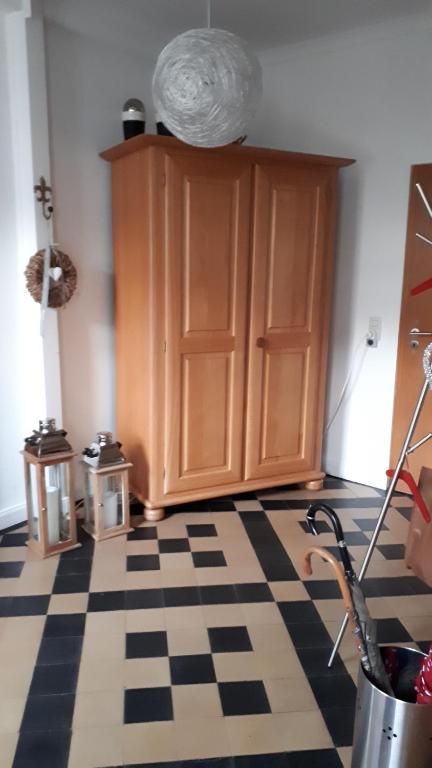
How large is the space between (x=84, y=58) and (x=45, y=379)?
156cm

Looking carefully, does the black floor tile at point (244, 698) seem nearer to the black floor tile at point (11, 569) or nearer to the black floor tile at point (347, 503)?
the black floor tile at point (11, 569)

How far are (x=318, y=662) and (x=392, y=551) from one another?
0.91 meters

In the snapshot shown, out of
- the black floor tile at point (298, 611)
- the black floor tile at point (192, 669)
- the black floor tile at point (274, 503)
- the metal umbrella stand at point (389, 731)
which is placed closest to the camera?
the metal umbrella stand at point (389, 731)

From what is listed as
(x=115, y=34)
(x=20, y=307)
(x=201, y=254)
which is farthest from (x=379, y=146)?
(x=20, y=307)

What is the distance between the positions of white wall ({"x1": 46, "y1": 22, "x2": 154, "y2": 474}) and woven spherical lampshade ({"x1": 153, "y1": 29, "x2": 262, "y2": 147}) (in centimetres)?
142

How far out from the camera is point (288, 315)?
3.11 metres

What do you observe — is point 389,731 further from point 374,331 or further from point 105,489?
point 374,331

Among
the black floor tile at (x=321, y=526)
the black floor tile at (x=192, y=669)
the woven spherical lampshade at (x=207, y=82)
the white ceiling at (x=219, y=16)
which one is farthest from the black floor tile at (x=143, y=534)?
the white ceiling at (x=219, y=16)

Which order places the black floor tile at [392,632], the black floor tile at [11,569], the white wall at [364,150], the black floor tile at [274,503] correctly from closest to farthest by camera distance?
the black floor tile at [392,632] → the black floor tile at [11,569] → the white wall at [364,150] → the black floor tile at [274,503]

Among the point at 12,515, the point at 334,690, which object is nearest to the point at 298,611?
the point at 334,690

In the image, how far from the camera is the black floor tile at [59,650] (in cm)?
194

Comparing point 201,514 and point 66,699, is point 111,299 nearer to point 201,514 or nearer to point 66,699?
point 201,514

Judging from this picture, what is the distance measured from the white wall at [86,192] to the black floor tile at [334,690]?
179 centimetres

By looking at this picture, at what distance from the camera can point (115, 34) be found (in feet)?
9.78
